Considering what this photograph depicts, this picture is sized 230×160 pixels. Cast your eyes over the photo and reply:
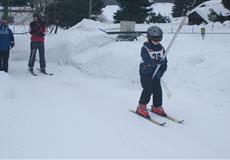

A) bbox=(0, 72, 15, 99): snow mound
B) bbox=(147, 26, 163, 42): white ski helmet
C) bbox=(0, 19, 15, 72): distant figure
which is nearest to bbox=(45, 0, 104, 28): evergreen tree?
bbox=(0, 19, 15, 72): distant figure

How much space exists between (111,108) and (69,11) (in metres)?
25.3

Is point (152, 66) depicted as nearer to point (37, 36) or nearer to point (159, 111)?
point (159, 111)

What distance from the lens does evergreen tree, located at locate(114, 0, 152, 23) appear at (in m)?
39.9

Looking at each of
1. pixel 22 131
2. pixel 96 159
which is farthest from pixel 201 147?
pixel 22 131

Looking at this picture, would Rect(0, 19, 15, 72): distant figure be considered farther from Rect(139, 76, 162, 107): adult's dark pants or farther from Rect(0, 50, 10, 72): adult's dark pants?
Rect(139, 76, 162, 107): adult's dark pants

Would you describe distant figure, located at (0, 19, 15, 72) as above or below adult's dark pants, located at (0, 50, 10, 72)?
above

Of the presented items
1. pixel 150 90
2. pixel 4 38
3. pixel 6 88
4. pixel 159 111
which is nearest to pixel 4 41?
pixel 4 38

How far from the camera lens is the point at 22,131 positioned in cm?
681

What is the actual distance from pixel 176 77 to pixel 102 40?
23.3 ft

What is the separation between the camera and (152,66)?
26.5ft

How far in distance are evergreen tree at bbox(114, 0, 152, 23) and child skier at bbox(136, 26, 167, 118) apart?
32.2m

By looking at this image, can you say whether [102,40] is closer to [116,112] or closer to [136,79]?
[136,79]

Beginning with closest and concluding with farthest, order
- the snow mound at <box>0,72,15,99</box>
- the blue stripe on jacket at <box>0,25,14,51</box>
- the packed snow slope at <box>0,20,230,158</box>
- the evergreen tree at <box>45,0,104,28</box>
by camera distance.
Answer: the packed snow slope at <box>0,20,230,158</box> < the snow mound at <box>0,72,15,99</box> < the blue stripe on jacket at <box>0,25,14,51</box> < the evergreen tree at <box>45,0,104,28</box>

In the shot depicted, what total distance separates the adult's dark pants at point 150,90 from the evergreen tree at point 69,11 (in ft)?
57.8
